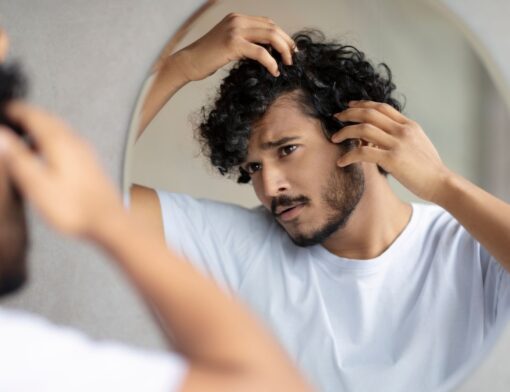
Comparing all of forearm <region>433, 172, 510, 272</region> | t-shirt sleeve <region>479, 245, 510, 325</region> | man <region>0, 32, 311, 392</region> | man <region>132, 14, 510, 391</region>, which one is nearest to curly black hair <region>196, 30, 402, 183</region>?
man <region>132, 14, 510, 391</region>

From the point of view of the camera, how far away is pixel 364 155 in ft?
3.91

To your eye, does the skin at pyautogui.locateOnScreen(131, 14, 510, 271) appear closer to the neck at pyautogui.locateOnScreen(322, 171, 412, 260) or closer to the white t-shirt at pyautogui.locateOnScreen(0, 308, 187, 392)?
the neck at pyautogui.locateOnScreen(322, 171, 412, 260)

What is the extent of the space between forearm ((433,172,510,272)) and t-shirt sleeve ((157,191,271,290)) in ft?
0.93

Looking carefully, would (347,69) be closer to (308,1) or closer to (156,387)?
(308,1)

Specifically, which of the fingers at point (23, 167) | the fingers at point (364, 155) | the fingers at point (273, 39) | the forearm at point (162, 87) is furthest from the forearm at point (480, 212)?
the fingers at point (23, 167)

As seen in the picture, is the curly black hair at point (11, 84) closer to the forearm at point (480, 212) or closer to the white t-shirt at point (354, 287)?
the white t-shirt at point (354, 287)

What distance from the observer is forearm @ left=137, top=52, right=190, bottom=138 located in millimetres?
1240

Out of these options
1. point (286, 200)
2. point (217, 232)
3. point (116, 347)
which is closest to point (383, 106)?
point (286, 200)

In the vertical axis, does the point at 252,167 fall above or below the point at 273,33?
below

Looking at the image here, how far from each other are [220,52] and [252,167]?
0.62 feet

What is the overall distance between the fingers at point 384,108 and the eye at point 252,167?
17 cm

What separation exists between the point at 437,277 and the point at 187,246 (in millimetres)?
393

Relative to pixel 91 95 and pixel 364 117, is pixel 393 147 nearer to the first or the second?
pixel 364 117

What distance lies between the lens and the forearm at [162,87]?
1.24 metres
